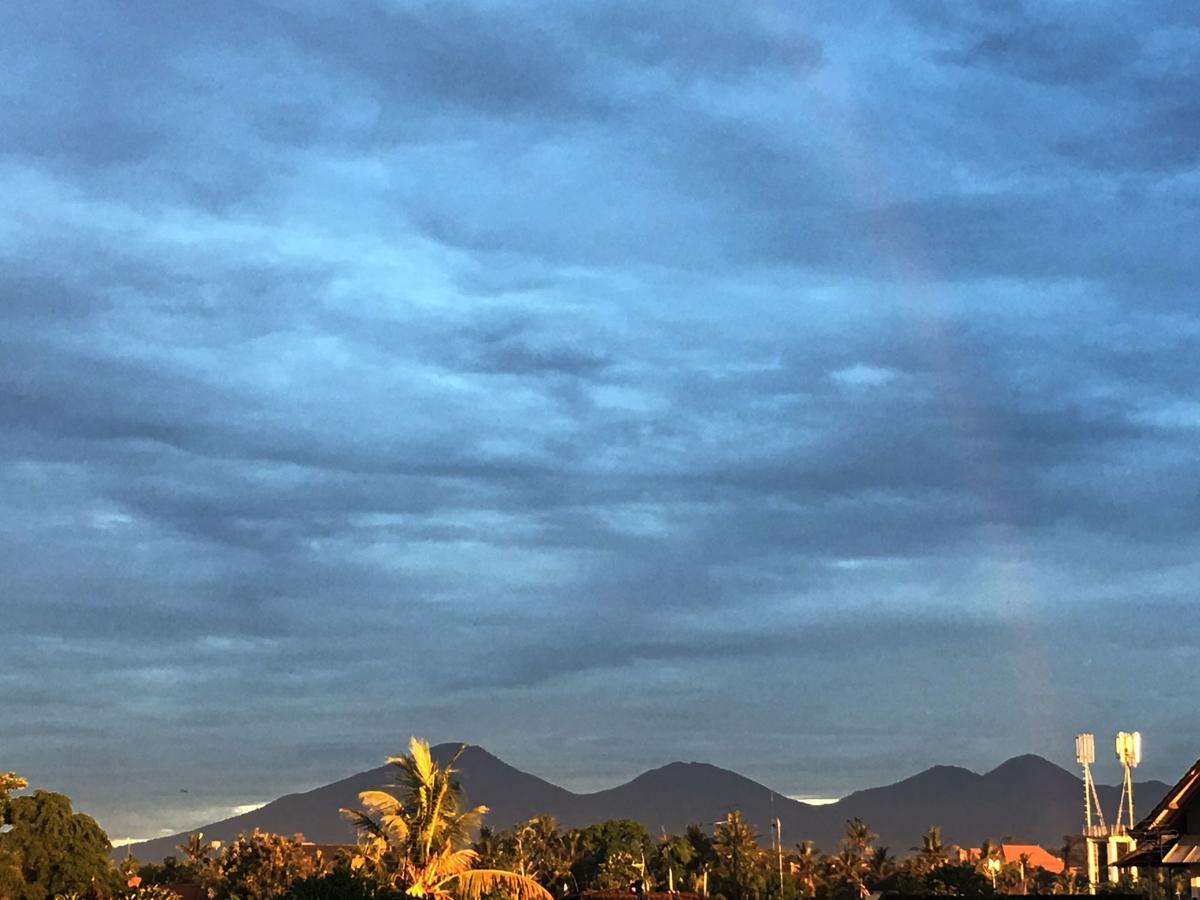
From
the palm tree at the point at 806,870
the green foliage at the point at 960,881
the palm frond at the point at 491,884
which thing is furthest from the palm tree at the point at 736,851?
the green foliage at the point at 960,881

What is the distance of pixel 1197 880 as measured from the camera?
87.1 ft

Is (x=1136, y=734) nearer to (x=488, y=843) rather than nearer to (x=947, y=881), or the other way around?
(x=947, y=881)

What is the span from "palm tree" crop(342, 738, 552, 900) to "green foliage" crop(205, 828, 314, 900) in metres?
57.3

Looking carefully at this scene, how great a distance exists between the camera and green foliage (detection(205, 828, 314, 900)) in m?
120

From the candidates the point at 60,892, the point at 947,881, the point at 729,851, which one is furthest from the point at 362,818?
the point at 729,851

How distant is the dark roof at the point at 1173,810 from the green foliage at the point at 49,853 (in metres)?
69.2

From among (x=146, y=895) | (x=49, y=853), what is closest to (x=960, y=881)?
(x=146, y=895)

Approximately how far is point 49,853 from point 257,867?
148 ft

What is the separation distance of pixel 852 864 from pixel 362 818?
5740 inches

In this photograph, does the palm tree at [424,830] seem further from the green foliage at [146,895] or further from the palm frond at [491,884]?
the green foliage at [146,895]

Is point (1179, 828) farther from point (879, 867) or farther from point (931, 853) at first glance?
point (879, 867)

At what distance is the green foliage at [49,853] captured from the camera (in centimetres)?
8250

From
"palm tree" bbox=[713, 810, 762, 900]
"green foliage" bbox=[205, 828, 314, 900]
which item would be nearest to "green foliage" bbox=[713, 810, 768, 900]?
"palm tree" bbox=[713, 810, 762, 900]

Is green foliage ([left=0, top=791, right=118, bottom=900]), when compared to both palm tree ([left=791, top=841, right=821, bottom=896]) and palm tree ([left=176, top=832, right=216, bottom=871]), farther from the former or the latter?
palm tree ([left=791, top=841, right=821, bottom=896])
